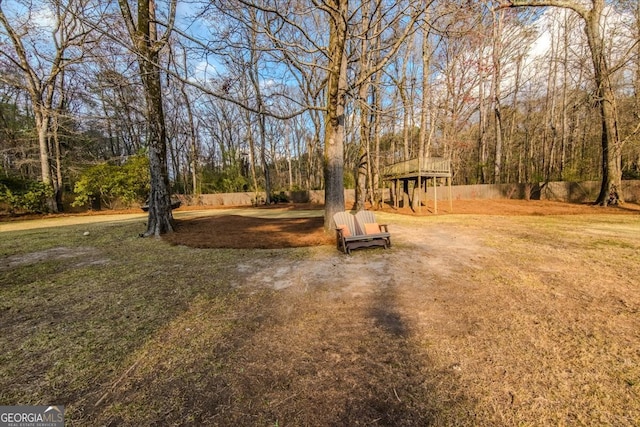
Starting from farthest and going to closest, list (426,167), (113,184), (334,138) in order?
(113,184), (426,167), (334,138)

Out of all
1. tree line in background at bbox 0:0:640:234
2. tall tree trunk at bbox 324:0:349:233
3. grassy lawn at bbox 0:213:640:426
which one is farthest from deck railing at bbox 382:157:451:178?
grassy lawn at bbox 0:213:640:426

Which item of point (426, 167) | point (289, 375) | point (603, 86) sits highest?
point (603, 86)

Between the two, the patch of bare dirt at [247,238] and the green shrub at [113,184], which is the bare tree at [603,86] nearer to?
the patch of bare dirt at [247,238]

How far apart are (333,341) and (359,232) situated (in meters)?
3.53

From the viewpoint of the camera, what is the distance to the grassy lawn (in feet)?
5.28

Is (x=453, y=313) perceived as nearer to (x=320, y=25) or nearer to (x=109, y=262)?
(x=109, y=262)

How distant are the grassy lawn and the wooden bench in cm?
72

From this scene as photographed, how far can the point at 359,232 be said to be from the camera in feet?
18.6

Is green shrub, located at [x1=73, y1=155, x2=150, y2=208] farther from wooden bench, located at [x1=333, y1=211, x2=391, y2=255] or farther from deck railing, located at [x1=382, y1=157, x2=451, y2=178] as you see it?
wooden bench, located at [x1=333, y1=211, x2=391, y2=255]

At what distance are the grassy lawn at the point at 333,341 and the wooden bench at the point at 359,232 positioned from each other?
72 cm

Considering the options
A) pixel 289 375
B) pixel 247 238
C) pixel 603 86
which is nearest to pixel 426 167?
pixel 603 86

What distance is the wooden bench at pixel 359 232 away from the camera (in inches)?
205

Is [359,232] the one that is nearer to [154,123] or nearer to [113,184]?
[154,123]

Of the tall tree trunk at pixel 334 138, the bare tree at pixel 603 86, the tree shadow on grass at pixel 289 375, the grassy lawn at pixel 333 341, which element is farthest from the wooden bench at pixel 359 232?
the bare tree at pixel 603 86
